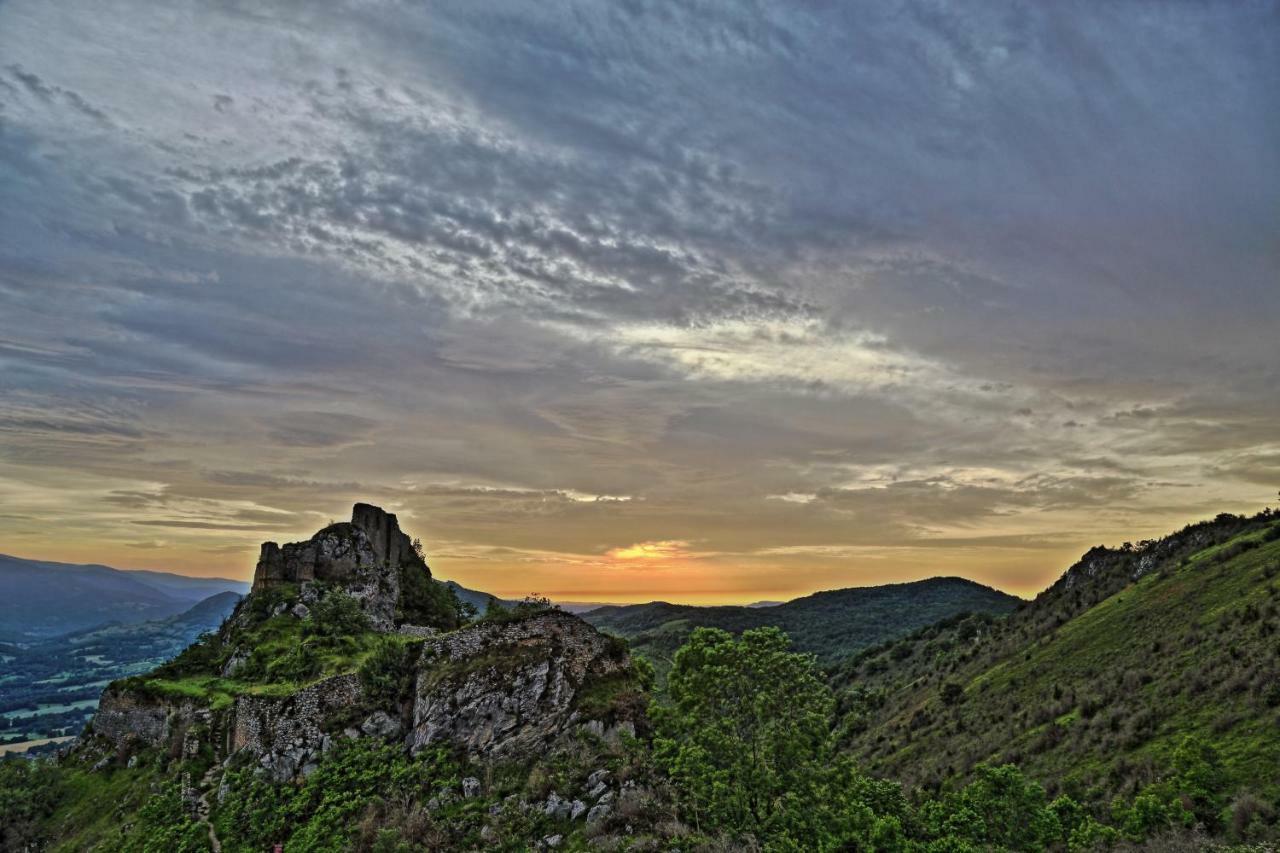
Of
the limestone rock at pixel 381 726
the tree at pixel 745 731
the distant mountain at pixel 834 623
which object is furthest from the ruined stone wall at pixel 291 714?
the distant mountain at pixel 834 623

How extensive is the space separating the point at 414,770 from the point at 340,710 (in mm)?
5759

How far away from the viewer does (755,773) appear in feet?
71.6

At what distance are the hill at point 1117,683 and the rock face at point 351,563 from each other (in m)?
35.3

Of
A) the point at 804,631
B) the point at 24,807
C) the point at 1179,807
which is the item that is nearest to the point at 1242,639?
the point at 1179,807

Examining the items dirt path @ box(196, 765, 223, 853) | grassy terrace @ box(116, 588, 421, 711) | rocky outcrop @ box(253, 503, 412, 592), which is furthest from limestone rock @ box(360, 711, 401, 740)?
rocky outcrop @ box(253, 503, 412, 592)

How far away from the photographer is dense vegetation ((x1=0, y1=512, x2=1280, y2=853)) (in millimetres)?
22250

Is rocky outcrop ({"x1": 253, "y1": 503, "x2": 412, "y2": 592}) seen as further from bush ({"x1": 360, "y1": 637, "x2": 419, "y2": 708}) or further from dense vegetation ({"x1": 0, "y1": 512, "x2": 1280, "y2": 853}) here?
bush ({"x1": 360, "y1": 637, "x2": 419, "y2": 708})

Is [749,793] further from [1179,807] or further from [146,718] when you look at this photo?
[146,718]

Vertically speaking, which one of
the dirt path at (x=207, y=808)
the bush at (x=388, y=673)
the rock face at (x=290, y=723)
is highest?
the bush at (x=388, y=673)

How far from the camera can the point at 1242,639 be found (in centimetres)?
4272

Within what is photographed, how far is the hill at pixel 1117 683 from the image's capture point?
35562 mm

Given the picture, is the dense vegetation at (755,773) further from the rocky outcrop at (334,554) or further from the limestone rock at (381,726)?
the rocky outcrop at (334,554)

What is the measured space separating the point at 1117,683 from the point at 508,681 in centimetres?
4344

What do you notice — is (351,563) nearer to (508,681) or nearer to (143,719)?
(143,719)
